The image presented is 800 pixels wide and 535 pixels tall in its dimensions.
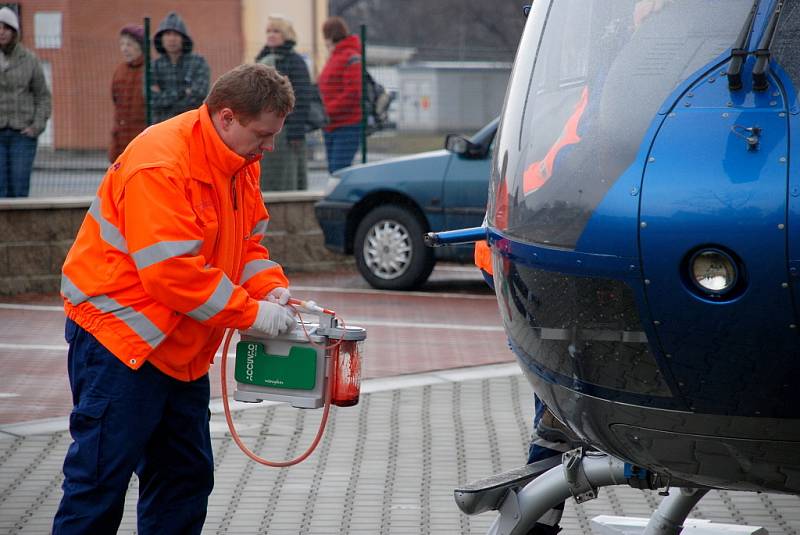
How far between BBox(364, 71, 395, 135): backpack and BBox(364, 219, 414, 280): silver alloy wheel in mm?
2295

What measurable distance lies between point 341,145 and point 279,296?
10.0m

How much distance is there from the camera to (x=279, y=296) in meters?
4.39

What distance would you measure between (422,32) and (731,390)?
54440mm

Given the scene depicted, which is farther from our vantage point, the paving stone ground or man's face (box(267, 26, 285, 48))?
man's face (box(267, 26, 285, 48))

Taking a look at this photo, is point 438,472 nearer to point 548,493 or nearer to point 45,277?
point 548,493

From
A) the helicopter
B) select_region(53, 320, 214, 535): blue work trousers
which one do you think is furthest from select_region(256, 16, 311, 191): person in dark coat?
the helicopter

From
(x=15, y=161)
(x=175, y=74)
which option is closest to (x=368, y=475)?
(x=15, y=161)

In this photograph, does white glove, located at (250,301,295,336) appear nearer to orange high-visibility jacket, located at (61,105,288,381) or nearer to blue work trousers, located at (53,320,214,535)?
orange high-visibility jacket, located at (61,105,288,381)

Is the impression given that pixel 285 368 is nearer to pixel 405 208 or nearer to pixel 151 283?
pixel 151 283

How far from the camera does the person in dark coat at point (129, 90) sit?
42.0 ft

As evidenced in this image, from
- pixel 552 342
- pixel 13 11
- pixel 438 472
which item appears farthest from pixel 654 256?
pixel 13 11

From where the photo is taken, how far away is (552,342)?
Answer: 10.6 feet

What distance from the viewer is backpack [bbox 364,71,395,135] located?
1440 centimetres

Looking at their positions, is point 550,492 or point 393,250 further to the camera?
point 393,250
